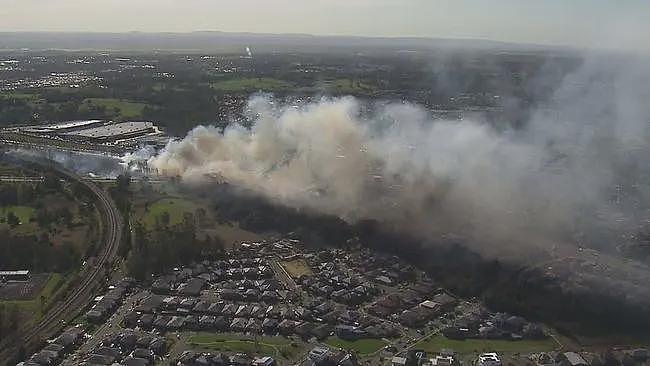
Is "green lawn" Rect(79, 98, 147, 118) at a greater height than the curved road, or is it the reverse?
"green lawn" Rect(79, 98, 147, 118)

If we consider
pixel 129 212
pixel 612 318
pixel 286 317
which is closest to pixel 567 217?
pixel 612 318

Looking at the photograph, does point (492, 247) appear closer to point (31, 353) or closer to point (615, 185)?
point (615, 185)

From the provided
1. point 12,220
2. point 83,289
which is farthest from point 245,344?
point 12,220

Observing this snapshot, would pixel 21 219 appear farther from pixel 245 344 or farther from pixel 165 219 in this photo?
pixel 245 344

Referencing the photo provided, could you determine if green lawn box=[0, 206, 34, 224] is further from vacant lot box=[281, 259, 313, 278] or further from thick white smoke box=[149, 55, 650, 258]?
vacant lot box=[281, 259, 313, 278]

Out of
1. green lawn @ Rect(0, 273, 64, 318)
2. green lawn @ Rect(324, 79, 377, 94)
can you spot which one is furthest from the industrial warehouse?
green lawn @ Rect(0, 273, 64, 318)

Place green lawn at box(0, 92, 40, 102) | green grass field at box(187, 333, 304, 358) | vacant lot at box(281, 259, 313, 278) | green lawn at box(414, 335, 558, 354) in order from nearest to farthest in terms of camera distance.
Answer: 1. green grass field at box(187, 333, 304, 358)
2. green lawn at box(414, 335, 558, 354)
3. vacant lot at box(281, 259, 313, 278)
4. green lawn at box(0, 92, 40, 102)

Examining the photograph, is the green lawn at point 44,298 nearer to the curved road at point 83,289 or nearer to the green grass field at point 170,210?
the curved road at point 83,289
